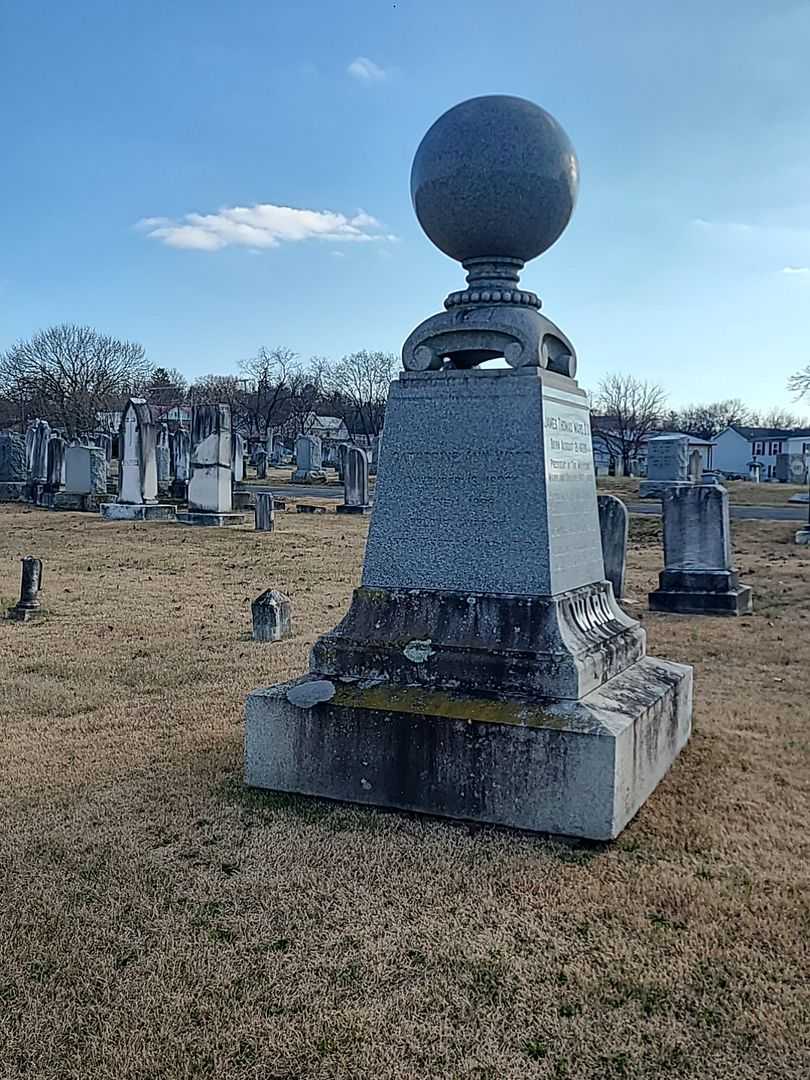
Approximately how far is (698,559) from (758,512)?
14.5m

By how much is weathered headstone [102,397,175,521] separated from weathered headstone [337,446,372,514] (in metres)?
4.90

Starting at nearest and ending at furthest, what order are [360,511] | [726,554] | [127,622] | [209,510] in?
[127,622] < [726,554] < [209,510] < [360,511]

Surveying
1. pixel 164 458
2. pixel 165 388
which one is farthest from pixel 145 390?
pixel 164 458

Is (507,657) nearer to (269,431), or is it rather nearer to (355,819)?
(355,819)

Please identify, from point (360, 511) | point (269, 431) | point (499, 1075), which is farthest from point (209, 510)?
point (269, 431)

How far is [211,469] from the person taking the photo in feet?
62.2

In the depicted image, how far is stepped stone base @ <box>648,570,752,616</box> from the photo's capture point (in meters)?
10.1

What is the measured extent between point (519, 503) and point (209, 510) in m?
15.6

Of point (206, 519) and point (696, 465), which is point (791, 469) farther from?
point (206, 519)

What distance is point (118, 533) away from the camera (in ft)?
55.4

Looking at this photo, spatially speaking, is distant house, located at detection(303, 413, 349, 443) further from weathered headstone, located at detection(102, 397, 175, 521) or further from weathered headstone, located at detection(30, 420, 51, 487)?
weathered headstone, located at detection(102, 397, 175, 521)

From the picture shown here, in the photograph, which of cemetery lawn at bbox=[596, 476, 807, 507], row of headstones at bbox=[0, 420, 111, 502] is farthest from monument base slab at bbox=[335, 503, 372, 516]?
cemetery lawn at bbox=[596, 476, 807, 507]

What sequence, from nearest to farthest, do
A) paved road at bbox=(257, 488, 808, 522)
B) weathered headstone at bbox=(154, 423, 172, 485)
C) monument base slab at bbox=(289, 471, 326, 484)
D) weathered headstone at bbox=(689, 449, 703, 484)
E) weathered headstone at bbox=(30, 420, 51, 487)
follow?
paved road at bbox=(257, 488, 808, 522) → weathered headstone at bbox=(30, 420, 51, 487) → weathered headstone at bbox=(689, 449, 703, 484) → weathered headstone at bbox=(154, 423, 172, 485) → monument base slab at bbox=(289, 471, 326, 484)

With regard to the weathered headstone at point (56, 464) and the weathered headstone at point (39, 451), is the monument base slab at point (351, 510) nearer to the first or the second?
the weathered headstone at point (56, 464)
